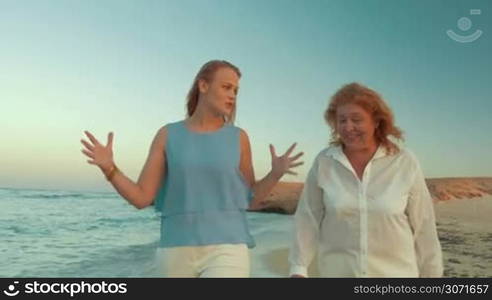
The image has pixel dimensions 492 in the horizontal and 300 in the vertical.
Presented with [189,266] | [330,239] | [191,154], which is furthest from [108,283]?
[330,239]

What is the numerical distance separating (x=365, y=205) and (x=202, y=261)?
1.81 feet

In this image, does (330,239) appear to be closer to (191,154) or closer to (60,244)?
(191,154)

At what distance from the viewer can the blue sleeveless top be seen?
1893mm

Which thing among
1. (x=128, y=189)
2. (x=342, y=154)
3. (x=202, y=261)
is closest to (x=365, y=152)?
(x=342, y=154)

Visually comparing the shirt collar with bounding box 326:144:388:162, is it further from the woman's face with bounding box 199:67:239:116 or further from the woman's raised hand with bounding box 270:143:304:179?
the woman's face with bounding box 199:67:239:116

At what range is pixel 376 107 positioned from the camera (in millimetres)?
1974

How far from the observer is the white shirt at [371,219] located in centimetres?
187

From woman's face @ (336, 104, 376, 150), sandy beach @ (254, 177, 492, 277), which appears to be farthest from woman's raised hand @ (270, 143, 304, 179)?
sandy beach @ (254, 177, 492, 277)

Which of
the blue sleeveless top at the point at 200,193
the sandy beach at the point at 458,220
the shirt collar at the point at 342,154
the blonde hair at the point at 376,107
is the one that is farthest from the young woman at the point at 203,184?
the sandy beach at the point at 458,220

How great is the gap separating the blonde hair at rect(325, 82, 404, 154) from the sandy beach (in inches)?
39.1

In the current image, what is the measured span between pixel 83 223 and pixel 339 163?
5.96m

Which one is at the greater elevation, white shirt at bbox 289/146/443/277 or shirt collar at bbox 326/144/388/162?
shirt collar at bbox 326/144/388/162

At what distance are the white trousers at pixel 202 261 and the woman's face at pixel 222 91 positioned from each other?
46 cm

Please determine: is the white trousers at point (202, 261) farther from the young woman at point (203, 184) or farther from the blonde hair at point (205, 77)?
the blonde hair at point (205, 77)
